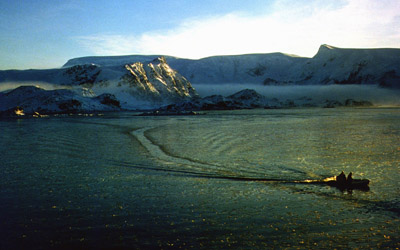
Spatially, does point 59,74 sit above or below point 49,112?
above

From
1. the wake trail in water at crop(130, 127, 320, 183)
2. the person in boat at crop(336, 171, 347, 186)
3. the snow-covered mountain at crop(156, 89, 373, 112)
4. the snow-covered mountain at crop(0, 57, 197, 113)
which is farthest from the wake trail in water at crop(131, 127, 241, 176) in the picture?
the snow-covered mountain at crop(0, 57, 197, 113)

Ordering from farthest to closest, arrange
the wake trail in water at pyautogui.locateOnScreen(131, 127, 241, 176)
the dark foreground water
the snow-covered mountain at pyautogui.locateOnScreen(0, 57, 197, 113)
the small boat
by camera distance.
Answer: the snow-covered mountain at pyautogui.locateOnScreen(0, 57, 197, 113), the wake trail in water at pyautogui.locateOnScreen(131, 127, 241, 176), the small boat, the dark foreground water

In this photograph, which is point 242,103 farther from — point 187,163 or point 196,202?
point 196,202

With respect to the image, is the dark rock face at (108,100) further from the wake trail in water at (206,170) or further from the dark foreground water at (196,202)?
the wake trail in water at (206,170)

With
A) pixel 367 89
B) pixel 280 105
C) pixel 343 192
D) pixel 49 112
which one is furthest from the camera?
pixel 367 89

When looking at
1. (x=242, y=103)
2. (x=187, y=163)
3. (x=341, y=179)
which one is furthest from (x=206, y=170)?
(x=242, y=103)

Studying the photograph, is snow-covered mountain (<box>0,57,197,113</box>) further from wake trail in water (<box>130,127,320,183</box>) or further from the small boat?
the small boat

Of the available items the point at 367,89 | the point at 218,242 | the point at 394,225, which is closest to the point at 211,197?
the point at 218,242

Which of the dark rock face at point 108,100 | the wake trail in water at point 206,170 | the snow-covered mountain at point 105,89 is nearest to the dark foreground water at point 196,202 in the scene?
the wake trail in water at point 206,170

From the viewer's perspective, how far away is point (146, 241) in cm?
747

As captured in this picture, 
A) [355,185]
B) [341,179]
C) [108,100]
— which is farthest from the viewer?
[108,100]

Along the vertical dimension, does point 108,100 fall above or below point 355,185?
above

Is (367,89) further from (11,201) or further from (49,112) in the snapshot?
(11,201)

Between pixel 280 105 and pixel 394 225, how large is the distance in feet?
445
